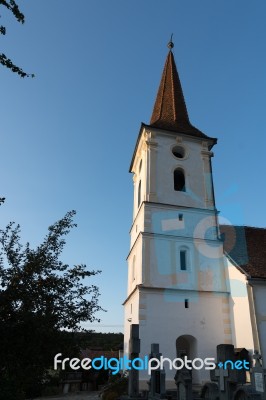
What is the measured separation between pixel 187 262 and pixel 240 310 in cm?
322

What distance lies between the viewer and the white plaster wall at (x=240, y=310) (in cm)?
1394


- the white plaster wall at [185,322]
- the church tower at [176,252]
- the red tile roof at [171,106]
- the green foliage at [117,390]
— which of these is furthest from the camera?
the red tile roof at [171,106]

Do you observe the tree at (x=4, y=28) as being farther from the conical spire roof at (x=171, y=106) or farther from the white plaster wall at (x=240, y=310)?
the conical spire roof at (x=171, y=106)

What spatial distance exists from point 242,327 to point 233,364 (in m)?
6.46

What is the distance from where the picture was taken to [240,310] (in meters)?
14.7

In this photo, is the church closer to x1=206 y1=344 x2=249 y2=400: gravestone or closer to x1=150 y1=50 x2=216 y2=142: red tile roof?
x1=150 y1=50 x2=216 y2=142: red tile roof

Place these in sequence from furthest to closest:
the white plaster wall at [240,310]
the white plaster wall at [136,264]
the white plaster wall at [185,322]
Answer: the white plaster wall at [136,264] → the white plaster wall at [185,322] → the white plaster wall at [240,310]

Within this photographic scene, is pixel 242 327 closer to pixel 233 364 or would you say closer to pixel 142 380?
pixel 142 380

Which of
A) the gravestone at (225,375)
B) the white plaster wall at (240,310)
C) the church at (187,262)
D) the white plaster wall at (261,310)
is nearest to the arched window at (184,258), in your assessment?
the church at (187,262)

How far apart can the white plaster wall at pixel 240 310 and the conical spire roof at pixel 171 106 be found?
9476mm

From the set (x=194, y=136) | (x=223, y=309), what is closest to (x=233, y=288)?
(x=223, y=309)

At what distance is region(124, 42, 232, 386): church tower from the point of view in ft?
47.9

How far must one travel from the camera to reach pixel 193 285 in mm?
15695

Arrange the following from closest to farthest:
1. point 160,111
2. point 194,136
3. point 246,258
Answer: point 246,258 → point 194,136 → point 160,111
